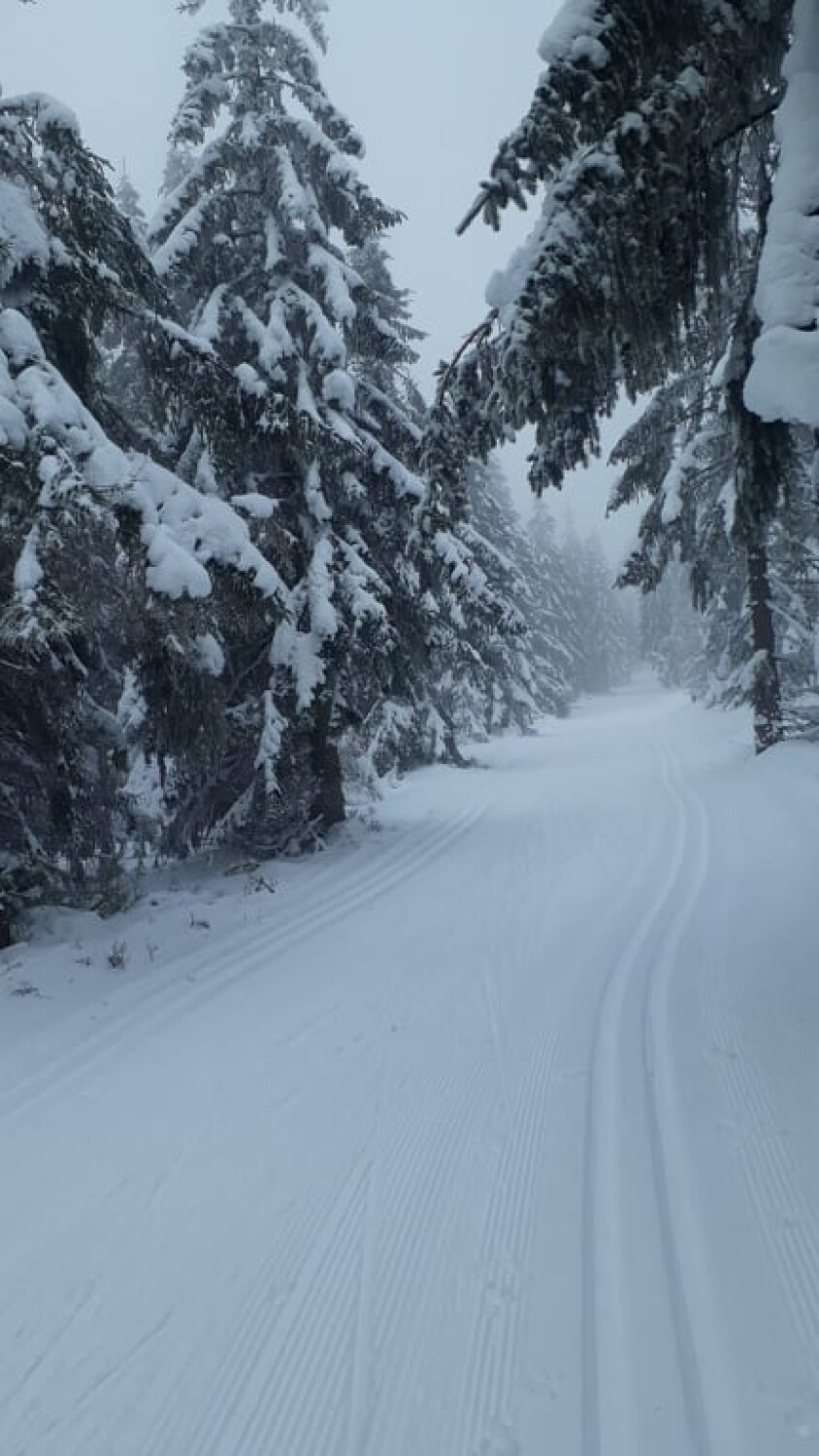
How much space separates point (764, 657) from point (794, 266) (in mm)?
10681

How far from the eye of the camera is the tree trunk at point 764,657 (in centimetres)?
1380

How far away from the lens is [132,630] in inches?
269

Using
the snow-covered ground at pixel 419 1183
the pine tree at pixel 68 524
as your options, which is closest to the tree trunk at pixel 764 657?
the snow-covered ground at pixel 419 1183

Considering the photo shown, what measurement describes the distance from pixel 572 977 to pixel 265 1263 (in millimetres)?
3252

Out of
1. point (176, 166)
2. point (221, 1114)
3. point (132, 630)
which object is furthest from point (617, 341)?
point (176, 166)

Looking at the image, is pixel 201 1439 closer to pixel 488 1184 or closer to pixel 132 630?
pixel 488 1184

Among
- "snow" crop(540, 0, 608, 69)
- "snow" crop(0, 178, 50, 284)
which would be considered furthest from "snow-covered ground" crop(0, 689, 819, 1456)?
"snow" crop(0, 178, 50, 284)

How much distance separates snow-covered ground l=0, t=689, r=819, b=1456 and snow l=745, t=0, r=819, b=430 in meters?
3.66

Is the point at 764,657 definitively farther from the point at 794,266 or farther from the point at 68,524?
the point at 68,524

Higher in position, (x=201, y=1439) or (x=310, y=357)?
(x=310, y=357)

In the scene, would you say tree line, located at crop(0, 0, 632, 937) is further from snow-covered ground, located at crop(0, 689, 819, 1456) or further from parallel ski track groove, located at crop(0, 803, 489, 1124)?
snow-covered ground, located at crop(0, 689, 819, 1456)

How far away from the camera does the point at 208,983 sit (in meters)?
6.29

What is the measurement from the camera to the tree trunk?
13.8 m

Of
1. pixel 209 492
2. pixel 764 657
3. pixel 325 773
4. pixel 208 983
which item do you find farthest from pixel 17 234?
pixel 764 657
